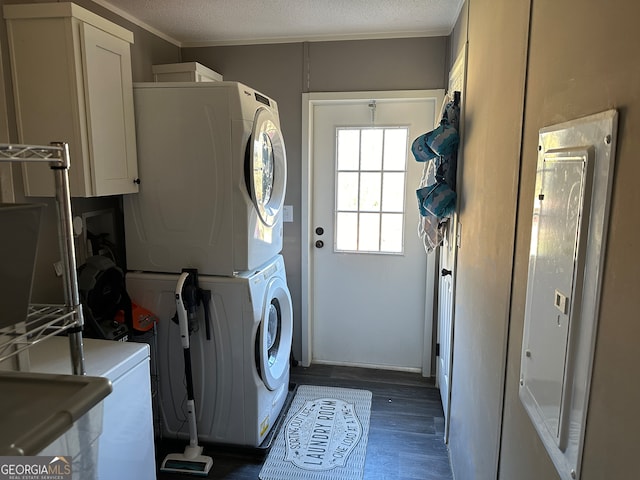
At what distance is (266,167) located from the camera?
91.4 inches

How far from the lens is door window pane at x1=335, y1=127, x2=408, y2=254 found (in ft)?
10.2

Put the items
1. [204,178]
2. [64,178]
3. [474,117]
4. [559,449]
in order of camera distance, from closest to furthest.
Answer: [559,449] → [64,178] → [474,117] → [204,178]

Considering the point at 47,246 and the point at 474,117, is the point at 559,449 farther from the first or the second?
the point at 47,246

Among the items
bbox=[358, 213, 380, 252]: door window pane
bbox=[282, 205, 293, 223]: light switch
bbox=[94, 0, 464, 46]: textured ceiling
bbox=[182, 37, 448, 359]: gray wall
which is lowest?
bbox=[358, 213, 380, 252]: door window pane

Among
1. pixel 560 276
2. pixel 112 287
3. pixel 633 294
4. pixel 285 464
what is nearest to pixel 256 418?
pixel 285 464

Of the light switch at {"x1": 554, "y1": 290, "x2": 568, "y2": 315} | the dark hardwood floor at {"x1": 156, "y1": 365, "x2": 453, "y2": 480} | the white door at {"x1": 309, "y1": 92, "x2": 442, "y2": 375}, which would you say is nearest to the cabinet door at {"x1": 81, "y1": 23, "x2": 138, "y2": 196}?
the white door at {"x1": 309, "y1": 92, "x2": 442, "y2": 375}

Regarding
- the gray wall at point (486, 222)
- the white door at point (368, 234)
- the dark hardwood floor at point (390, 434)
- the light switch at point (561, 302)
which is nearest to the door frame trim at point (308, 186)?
the white door at point (368, 234)

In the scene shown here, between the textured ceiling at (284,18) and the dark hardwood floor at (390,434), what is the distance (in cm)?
239

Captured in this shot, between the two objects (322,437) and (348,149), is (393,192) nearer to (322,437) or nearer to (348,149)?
(348,149)

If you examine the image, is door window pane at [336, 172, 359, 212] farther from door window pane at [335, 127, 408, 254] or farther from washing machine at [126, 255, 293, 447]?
washing machine at [126, 255, 293, 447]

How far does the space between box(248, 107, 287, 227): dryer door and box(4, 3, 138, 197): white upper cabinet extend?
67cm

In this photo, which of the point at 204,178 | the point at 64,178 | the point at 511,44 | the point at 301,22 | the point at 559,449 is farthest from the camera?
the point at 301,22

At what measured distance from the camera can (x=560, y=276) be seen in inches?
30.6

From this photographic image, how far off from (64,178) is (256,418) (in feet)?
5.52
